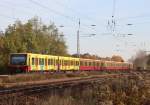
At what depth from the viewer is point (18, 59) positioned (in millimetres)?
49656

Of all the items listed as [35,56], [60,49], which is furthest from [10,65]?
[60,49]

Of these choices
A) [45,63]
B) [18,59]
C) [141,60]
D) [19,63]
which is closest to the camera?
[19,63]

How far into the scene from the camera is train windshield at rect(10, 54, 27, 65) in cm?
4858

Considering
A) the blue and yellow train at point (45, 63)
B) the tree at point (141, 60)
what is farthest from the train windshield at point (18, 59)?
the tree at point (141, 60)

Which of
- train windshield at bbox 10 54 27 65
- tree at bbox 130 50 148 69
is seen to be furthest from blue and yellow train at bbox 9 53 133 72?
tree at bbox 130 50 148 69

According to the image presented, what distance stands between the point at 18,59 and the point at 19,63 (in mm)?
Result: 653

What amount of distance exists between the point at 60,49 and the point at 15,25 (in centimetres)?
1688

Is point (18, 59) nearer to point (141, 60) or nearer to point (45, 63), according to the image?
point (45, 63)

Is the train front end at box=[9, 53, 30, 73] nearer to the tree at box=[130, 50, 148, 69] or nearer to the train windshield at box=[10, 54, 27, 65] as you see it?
the train windshield at box=[10, 54, 27, 65]

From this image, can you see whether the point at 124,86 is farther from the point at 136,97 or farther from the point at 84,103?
the point at 84,103

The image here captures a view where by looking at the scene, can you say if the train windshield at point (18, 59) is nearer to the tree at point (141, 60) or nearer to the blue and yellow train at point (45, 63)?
the blue and yellow train at point (45, 63)

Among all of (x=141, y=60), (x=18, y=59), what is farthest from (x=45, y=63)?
(x=141, y=60)

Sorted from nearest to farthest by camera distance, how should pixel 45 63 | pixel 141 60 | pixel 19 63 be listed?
A: pixel 19 63
pixel 45 63
pixel 141 60

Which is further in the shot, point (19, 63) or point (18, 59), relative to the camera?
point (18, 59)
